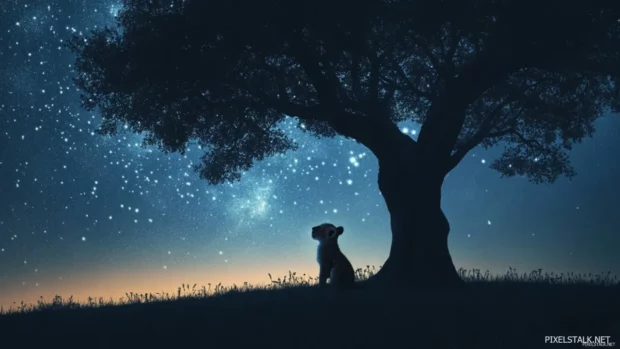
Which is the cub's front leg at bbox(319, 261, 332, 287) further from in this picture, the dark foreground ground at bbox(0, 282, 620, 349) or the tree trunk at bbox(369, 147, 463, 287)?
the tree trunk at bbox(369, 147, 463, 287)

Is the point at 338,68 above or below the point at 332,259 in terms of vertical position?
above

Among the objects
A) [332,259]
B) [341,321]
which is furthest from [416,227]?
[341,321]

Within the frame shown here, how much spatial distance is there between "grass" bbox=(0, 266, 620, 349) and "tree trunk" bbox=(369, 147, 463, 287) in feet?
6.18

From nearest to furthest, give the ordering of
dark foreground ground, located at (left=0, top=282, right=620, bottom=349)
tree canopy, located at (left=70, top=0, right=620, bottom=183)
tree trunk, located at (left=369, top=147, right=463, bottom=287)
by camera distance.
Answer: dark foreground ground, located at (left=0, top=282, right=620, bottom=349), tree canopy, located at (left=70, top=0, right=620, bottom=183), tree trunk, located at (left=369, top=147, right=463, bottom=287)

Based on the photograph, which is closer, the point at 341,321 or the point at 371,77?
the point at 341,321

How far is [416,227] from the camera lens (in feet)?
57.8

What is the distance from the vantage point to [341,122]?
17.7 m

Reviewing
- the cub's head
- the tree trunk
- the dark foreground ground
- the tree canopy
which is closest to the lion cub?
the cub's head

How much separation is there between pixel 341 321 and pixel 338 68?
8516 mm

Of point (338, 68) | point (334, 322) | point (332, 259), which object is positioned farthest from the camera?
point (338, 68)

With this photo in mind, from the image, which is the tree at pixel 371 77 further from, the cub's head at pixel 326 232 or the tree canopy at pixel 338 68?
the cub's head at pixel 326 232

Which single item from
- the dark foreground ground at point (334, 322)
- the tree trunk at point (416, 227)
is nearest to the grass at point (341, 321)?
the dark foreground ground at point (334, 322)

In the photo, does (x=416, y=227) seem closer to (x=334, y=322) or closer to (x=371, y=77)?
(x=371, y=77)

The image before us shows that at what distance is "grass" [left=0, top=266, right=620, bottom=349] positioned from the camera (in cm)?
1041
